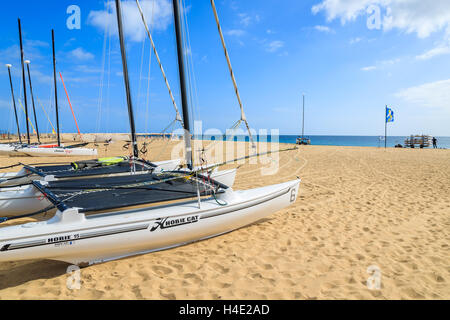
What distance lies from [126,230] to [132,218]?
191mm

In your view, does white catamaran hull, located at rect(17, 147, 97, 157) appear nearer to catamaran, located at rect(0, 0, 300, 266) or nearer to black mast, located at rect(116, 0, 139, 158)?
black mast, located at rect(116, 0, 139, 158)

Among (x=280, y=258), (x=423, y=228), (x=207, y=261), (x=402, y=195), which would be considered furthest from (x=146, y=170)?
(x=402, y=195)

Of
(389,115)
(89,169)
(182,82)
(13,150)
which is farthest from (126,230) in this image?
(389,115)

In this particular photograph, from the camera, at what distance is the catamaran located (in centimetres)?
299

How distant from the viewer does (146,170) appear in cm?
717

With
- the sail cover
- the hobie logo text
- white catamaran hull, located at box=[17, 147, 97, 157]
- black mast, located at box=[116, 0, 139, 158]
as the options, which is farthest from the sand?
white catamaran hull, located at box=[17, 147, 97, 157]

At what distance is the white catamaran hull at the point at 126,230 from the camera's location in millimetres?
2904

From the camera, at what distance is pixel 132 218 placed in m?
3.53

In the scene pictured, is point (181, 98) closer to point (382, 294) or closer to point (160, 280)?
point (160, 280)

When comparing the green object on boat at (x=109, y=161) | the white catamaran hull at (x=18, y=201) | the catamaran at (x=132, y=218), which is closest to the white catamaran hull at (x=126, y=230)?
the catamaran at (x=132, y=218)

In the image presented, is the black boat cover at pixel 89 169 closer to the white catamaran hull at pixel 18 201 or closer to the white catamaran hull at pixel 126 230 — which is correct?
the white catamaran hull at pixel 18 201

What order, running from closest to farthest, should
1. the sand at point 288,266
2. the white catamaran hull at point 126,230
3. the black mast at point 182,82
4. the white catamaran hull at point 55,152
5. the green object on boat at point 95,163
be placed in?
1. the white catamaran hull at point 126,230
2. the sand at point 288,266
3. the black mast at point 182,82
4. the green object on boat at point 95,163
5. the white catamaran hull at point 55,152

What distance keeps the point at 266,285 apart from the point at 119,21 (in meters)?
10.5

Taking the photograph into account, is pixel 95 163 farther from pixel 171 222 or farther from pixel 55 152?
pixel 55 152
